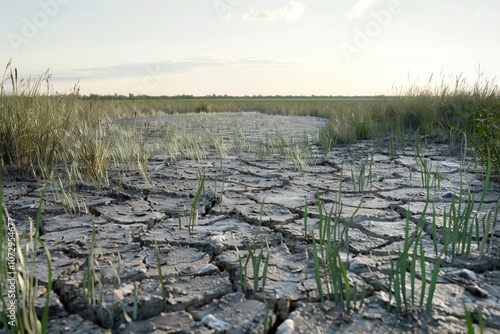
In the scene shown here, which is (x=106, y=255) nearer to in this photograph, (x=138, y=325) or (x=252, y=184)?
(x=138, y=325)

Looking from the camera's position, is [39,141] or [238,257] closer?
[238,257]

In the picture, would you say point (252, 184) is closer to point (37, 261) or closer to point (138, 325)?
point (37, 261)

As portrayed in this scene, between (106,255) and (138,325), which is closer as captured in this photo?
(138,325)

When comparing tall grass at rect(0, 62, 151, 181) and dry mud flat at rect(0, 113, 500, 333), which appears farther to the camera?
tall grass at rect(0, 62, 151, 181)

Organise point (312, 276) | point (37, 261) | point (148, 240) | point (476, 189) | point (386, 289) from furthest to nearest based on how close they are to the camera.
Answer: point (476, 189), point (148, 240), point (37, 261), point (312, 276), point (386, 289)

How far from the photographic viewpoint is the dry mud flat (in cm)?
135

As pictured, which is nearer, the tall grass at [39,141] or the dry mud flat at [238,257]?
the dry mud flat at [238,257]

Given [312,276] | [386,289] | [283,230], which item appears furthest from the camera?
[283,230]

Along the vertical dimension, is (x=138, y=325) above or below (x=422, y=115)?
below

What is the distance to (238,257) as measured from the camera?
70.8 inches

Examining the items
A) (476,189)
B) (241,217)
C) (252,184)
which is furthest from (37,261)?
(476,189)

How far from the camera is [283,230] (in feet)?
7.17

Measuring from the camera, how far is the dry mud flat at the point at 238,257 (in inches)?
53.1

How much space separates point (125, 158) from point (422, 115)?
4.31 m
